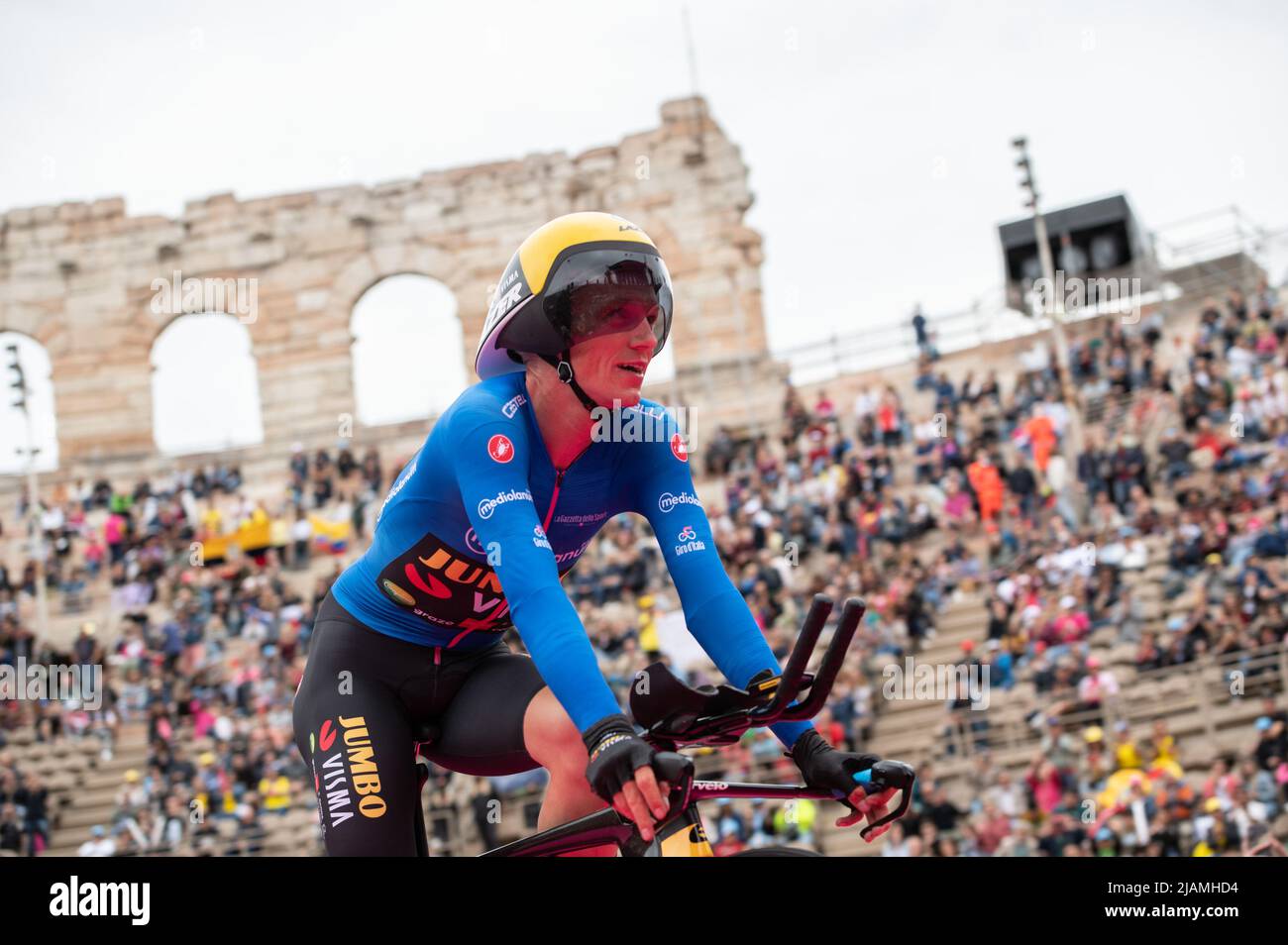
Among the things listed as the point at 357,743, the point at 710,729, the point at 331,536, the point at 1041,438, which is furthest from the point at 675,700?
the point at 331,536

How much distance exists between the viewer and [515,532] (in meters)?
3.66

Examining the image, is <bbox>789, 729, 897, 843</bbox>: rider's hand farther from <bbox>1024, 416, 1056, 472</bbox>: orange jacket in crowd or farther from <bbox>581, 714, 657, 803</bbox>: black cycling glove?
<bbox>1024, 416, 1056, 472</bbox>: orange jacket in crowd

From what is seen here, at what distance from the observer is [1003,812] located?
14.1 meters

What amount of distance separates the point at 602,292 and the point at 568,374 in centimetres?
25

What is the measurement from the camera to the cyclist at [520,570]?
3713 millimetres

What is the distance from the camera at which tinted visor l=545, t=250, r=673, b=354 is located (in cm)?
387

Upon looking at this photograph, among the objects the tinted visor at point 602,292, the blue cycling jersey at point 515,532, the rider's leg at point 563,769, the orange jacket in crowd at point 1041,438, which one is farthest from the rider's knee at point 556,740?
the orange jacket in crowd at point 1041,438

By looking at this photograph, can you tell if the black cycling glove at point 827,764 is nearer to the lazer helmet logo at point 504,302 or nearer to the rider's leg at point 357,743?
the rider's leg at point 357,743

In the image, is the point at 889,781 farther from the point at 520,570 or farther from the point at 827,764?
the point at 520,570

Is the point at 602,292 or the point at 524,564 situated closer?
the point at 524,564

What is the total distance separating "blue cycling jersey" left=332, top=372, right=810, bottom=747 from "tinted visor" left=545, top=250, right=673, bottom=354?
0.90ft
